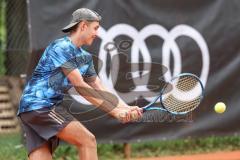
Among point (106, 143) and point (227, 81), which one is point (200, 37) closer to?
point (227, 81)

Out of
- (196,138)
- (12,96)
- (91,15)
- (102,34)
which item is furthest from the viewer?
(12,96)

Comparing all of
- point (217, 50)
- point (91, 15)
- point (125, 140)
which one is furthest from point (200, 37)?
point (91, 15)

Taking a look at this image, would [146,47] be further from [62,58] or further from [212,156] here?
[62,58]

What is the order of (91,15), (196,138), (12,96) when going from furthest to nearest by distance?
(12,96)
(196,138)
(91,15)

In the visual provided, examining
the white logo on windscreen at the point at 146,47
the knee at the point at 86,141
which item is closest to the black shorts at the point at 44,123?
the knee at the point at 86,141

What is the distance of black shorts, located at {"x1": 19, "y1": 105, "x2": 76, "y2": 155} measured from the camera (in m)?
4.59

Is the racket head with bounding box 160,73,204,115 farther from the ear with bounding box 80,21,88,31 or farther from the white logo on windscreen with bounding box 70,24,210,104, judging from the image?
the white logo on windscreen with bounding box 70,24,210,104

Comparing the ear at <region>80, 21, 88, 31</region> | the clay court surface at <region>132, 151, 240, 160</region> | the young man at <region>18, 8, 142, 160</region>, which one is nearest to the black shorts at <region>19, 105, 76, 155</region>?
the young man at <region>18, 8, 142, 160</region>

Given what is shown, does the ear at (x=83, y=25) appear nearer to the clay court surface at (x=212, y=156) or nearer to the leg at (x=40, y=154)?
the leg at (x=40, y=154)

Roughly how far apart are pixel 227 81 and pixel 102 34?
5.29 ft

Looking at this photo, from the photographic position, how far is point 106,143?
717cm

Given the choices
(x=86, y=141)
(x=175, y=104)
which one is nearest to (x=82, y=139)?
(x=86, y=141)

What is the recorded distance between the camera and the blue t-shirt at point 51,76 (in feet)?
15.0

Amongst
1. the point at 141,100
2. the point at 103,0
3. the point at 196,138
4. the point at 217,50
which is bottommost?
the point at 196,138
